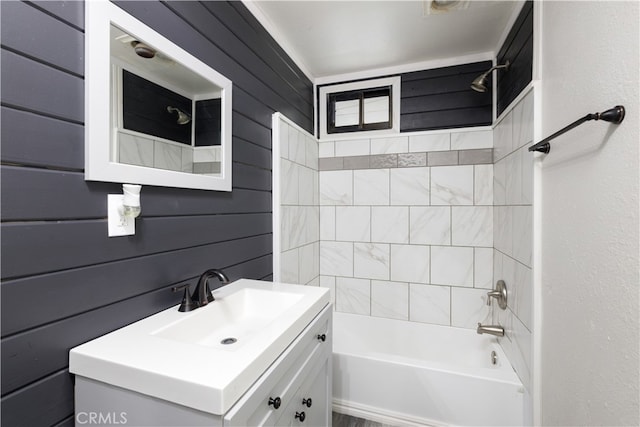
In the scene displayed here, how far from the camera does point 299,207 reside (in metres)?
2.14

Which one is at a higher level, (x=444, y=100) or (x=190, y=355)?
(x=444, y=100)

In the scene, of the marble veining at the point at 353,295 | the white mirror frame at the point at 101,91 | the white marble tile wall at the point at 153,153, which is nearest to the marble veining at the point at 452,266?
the marble veining at the point at 353,295

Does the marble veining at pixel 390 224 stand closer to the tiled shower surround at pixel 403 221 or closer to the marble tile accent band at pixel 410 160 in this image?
the tiled shower surround at pixel 403 221

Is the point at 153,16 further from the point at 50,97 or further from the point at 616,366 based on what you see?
the point at 616,366

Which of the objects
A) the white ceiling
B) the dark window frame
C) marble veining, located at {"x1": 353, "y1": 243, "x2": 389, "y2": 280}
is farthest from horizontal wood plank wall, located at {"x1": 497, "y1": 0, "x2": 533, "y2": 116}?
marble veining, located at {"x1": 353, "y1": 243, "x2": 389, "y2": 280}

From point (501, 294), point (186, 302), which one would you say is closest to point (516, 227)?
→ point (501, 294)

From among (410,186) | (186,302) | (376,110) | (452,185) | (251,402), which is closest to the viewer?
(251,402)

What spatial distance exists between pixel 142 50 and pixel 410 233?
6.74 ft

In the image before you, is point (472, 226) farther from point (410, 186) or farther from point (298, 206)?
point (298, 206)

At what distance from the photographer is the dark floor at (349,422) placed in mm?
1714

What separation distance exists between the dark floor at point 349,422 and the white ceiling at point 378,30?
2.47 metres

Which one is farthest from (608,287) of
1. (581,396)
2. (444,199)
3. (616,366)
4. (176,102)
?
(176,102)

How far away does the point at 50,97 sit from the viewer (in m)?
0.74

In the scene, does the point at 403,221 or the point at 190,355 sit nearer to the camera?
the point at 190,355
